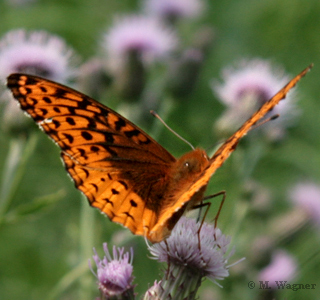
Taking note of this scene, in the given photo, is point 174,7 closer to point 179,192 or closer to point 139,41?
point 139,41

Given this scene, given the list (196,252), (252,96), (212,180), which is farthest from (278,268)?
(196,252)

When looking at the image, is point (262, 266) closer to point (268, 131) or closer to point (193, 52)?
point (268, 131)

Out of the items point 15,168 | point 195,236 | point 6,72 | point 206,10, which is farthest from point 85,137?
point 206,10

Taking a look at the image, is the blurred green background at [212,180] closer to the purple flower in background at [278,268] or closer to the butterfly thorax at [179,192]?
the purple flower in background at [278,268]

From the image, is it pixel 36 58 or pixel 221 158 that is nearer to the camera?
pixel 221 158

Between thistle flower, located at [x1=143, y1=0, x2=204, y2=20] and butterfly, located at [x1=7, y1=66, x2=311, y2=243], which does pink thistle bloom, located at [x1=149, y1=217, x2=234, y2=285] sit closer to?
butterfly, located at [x1=7, y1=66, x2=311, y2=243]

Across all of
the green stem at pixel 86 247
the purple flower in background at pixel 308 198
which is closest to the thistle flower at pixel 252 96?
the purple flower in background at pixel 308 198
